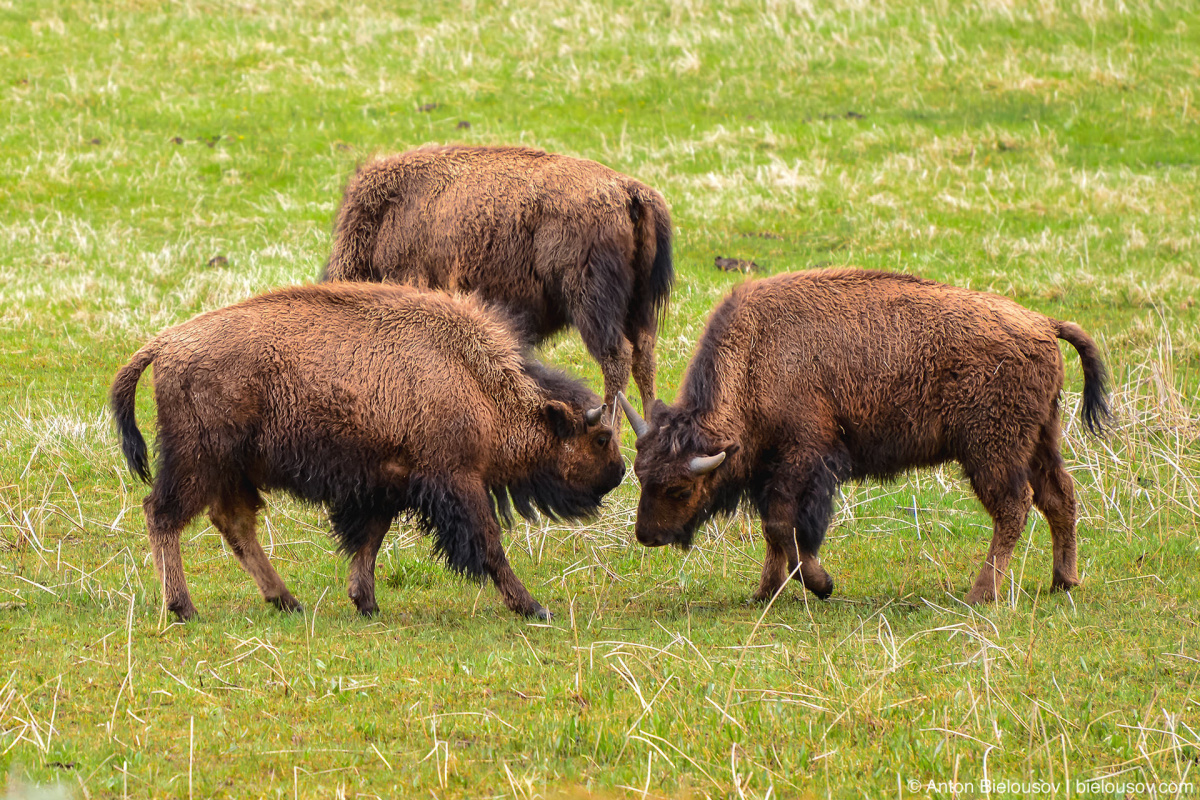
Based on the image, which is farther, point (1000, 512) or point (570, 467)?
point (570, 467)

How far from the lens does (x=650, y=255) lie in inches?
385

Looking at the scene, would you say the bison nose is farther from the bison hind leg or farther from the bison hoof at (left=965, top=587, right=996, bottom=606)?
the bison hind leg

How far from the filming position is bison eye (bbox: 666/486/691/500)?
7051mm

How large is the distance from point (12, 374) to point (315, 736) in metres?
7.56

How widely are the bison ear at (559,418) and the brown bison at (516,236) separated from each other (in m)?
2.13

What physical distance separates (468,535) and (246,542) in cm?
121

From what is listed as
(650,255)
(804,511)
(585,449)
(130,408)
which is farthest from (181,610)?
(650,255)

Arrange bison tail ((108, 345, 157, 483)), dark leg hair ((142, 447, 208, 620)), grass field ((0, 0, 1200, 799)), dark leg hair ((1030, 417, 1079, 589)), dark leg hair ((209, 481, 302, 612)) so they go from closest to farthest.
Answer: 1. grass field ((0, 0, 1200, 799))
2. dark leg hair ((142, 447, 208, 620))
3. bison tail ((108, 345, 157, 483))
4. dark leg hair ((209, 481, 302, 612))
5. dark leg hair ((1030, 417, 1079, 589))

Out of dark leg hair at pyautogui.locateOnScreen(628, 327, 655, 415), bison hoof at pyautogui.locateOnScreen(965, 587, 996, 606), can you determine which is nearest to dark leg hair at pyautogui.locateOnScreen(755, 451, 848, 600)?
bison hoof at pyautogui.locateOnScreen(965, 587, 996, 606)

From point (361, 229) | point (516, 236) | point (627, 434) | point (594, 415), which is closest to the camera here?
point (594, 415)

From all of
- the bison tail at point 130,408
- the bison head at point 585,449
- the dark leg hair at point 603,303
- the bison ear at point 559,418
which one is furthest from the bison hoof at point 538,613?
the dark leg hair at point 603,303

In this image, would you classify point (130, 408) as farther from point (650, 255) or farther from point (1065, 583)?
point (1065, 583)

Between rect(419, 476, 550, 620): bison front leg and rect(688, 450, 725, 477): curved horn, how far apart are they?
3.48 ft

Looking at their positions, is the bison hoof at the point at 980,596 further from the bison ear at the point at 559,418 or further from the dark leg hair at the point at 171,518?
the dark leg hair at the point at 171,518
